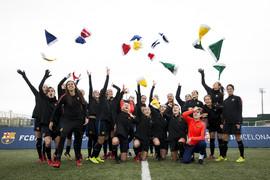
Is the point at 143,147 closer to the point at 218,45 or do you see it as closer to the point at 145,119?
the point at 145,119

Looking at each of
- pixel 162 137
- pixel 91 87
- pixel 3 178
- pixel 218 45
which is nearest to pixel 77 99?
pixel 91 87

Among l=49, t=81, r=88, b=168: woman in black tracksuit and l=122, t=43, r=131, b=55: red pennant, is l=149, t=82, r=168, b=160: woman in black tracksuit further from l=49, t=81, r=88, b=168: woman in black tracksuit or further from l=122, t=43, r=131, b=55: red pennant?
l=49, t=81, r=88, b=168: woman in black tracksuit

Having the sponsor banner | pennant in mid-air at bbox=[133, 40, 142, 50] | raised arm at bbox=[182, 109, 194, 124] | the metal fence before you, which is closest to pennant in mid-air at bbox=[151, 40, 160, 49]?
pennant in mid-air at bbox=[133, 40, 142, 50]

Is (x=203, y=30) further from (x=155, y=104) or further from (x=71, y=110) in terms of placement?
(x=71, y=110)

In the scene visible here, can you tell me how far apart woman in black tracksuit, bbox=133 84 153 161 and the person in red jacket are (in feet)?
3.55

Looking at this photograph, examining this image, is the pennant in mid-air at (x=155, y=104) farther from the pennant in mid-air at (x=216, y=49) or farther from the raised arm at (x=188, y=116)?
the pennant in mid-air at (x=216, y=49)

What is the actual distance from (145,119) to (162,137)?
2.73 feet

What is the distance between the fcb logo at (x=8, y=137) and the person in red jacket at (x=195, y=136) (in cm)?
1144

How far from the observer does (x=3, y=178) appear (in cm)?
577

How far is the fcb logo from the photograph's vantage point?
16812mm

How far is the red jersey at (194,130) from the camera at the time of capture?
830cm

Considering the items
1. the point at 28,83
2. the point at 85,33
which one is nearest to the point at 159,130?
the point at 28,83

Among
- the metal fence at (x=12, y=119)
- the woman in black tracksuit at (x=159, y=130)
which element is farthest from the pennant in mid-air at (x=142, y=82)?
the metal fence at (x=12, y=119)

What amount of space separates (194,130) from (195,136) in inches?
6.2
